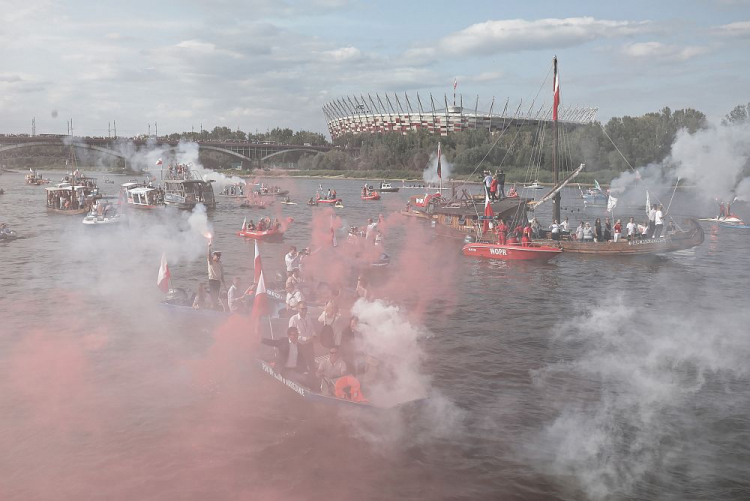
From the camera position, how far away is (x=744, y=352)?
23.6 meters

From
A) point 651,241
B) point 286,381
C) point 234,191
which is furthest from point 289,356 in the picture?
point 234,191

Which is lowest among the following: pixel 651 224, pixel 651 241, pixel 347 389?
pixel 347 389

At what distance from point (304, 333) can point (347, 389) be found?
9.12 feet

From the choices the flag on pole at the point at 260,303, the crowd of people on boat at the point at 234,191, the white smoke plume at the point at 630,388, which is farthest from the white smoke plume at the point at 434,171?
the flag on pole at the point at 260,303

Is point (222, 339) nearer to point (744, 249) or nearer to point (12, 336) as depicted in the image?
point (12, 336)

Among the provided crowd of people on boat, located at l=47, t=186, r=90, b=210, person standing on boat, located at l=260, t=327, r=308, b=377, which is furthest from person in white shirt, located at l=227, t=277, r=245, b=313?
crowd of people on boat, located at l=47, t=186, r=90, b=210

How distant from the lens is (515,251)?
4162 centimetres

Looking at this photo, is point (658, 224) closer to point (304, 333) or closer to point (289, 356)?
point (304, 333)

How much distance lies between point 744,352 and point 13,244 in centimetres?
5319

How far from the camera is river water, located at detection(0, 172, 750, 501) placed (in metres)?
14.3

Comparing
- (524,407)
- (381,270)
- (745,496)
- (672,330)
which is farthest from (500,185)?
(745,496)

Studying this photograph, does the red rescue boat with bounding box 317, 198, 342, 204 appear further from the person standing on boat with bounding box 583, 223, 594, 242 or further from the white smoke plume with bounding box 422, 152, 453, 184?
the white smoke plume with bounding box 422, 152, 453, 184

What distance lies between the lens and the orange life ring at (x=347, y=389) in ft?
53.5

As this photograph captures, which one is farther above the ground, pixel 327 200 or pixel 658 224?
pixel 327 200
